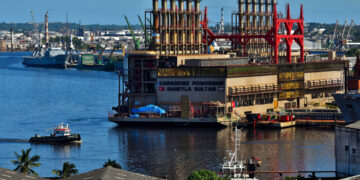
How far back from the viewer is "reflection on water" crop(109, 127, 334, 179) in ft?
321

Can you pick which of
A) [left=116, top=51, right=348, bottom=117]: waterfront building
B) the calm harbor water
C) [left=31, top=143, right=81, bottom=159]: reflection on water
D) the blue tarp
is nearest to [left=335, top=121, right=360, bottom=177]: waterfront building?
the calm harbor water

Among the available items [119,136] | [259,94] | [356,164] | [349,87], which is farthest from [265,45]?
[356,164]

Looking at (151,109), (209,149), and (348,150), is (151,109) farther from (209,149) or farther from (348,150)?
(348,150)

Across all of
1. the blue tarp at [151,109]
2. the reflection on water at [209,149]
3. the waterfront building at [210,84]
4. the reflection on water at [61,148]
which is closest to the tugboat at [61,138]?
the reflection on water at [61,148]

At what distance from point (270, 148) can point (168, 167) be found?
684 inches

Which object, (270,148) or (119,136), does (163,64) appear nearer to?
(119,136)

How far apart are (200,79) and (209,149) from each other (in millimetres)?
26181

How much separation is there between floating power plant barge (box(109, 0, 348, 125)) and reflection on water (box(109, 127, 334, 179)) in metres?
6.23

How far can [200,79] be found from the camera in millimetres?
135500

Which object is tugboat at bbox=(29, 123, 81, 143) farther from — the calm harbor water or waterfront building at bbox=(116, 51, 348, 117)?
waterfront building at bbox=(116, 51, 348, 117)

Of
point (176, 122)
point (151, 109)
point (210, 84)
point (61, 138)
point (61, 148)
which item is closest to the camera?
point (61, 148)

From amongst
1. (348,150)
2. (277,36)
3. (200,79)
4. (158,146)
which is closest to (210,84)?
(200,79)

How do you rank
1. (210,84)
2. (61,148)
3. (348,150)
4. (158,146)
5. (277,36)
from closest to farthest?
(348,150)
(61,148)
(158,146)
(210,84)
(277,36)

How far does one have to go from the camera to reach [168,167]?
321 feet
